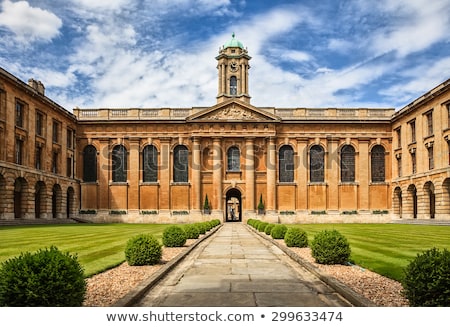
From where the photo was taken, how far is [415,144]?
48250 millimetres

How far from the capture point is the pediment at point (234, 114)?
180 ft

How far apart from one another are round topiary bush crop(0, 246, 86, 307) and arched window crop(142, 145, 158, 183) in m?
49.9

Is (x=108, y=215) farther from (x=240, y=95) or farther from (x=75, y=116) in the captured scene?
(x=240, y=95)

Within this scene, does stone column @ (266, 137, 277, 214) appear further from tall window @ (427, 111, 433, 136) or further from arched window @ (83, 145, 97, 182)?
arched window @ (83, 145, 97, 182)

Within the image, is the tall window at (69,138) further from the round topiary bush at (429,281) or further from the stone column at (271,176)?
the round topiary bush at (429,281)

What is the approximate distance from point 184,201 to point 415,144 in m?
26.6

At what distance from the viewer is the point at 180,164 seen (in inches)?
2203

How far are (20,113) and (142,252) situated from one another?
32.7m

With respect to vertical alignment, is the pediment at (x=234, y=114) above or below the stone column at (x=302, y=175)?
above

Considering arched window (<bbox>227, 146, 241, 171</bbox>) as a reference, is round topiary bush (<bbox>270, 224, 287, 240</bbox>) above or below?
below

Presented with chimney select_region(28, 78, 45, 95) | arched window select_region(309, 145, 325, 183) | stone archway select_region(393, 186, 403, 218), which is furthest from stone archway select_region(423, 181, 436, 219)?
chimney select_region(28, 78, 45, 95)

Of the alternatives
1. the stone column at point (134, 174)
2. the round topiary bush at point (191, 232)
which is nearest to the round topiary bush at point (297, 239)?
the round topiary bush at point (191, 232)

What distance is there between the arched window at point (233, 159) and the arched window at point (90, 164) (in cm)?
1623

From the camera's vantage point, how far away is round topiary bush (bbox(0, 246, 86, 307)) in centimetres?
594
